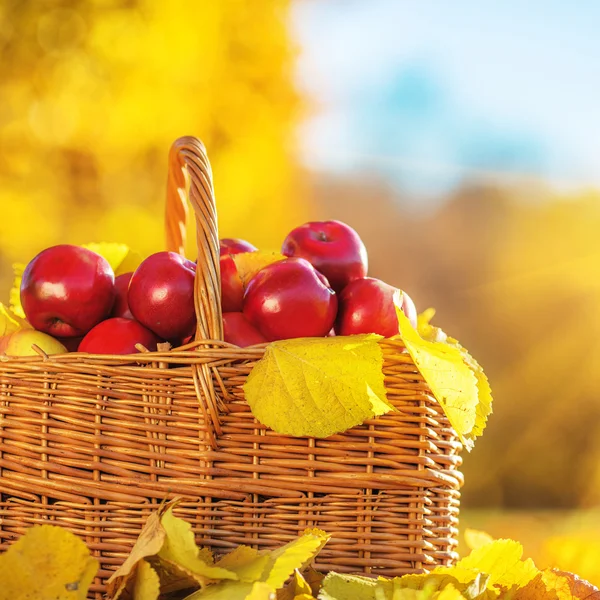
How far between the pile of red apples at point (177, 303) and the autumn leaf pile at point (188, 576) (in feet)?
0.63

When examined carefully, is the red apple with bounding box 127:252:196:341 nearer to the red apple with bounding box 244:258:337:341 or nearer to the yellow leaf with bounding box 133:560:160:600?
the red apple with bounding box 244:258:337:341

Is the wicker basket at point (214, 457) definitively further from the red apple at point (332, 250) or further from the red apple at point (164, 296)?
the red apple at point (332, 250)

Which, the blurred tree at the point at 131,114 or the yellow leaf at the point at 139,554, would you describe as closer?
the yellow leaf at the point at 139,554

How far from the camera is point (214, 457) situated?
0.65 meters

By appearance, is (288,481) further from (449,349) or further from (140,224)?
(140,224)

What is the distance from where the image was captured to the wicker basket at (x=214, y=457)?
2.13 ft

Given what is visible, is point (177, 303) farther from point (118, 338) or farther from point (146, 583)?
point (146, 583)

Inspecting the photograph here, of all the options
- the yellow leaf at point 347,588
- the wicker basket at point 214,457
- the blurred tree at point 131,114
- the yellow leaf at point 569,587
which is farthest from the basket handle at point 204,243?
the blurred tree at point 131,114

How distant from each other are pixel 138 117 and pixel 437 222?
2.91 feet

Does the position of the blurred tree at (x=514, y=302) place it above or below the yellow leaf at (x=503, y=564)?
above

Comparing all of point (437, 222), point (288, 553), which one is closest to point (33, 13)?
point (437, 222)

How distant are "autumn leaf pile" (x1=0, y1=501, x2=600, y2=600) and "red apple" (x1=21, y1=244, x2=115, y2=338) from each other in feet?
0.83

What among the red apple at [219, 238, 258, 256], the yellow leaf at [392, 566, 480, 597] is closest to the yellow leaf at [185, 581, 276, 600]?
the yellow leaf at [392, 566, 480, 597]

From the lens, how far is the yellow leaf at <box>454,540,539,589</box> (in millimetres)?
630
